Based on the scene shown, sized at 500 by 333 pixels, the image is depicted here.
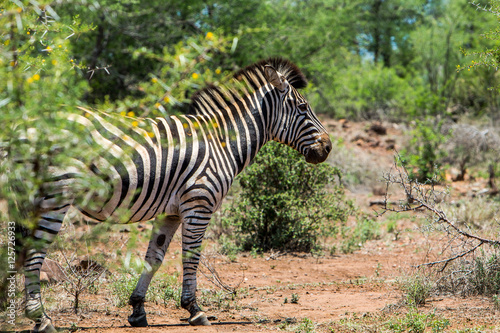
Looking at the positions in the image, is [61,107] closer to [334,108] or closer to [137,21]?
[137,21]

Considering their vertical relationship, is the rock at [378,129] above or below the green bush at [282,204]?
above

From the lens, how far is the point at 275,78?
572 cm

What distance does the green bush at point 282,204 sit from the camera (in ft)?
28.8

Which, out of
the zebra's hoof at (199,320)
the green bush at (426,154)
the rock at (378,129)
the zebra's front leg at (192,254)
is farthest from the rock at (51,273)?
the rock at (378,129)

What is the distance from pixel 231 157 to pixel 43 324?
7.86ft

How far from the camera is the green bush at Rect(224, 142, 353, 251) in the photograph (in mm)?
8773

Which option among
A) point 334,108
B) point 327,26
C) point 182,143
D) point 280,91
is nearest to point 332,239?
point 280,91

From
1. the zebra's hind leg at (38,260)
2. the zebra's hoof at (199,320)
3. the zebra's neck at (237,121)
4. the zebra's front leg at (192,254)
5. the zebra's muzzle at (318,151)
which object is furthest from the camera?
the zebra's muzzle at (318,151)

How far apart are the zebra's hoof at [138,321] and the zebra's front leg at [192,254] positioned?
1.37ft

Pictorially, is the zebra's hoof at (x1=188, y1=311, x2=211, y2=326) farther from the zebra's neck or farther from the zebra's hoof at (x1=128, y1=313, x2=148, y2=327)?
the zebra's neck

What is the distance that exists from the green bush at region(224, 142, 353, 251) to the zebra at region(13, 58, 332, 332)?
112 inches

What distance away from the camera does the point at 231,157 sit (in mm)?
5367

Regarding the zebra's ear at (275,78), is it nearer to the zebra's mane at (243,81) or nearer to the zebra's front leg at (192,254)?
the zebra's mane at (243,81)

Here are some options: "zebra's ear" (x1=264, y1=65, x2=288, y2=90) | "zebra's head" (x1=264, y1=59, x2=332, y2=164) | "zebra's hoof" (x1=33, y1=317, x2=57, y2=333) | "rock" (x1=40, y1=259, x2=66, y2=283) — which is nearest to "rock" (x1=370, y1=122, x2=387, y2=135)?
"zebra's head" (x1=264, y1=59, x2=332, y2=164)
